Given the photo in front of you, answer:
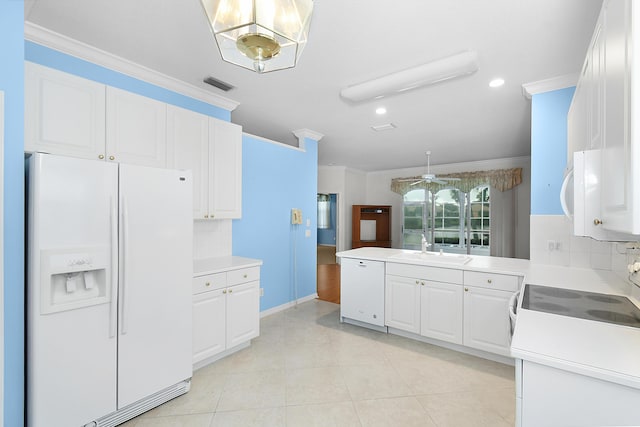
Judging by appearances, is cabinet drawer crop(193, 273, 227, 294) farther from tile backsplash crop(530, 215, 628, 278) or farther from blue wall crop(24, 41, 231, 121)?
tile backsplash crop(530, 215, 628, 278)

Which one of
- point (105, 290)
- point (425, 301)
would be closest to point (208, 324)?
point (105, 290)

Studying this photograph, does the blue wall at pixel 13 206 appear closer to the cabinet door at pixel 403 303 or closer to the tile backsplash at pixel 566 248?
the cabinet door at pixel 403 303

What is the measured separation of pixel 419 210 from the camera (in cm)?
765

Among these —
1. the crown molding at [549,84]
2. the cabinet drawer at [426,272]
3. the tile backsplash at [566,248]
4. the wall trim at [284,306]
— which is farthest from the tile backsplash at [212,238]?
the crown molding at [549,84]

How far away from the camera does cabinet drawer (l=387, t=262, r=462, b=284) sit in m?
2.75

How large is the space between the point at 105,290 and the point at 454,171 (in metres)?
7.11

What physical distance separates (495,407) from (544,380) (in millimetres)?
1311

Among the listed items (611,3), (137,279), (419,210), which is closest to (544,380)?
(611,3)

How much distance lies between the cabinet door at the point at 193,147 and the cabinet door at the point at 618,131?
9.01 ft

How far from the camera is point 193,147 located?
8.84ft

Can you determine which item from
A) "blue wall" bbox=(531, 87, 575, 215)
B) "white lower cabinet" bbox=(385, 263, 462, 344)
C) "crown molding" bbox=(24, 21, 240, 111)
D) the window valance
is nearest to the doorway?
"white lower cabinet" bbox=(385, 263, 462, 344)

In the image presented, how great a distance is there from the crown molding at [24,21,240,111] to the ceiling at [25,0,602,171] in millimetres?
68

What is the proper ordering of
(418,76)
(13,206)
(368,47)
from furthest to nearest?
(418,76)
(368,47)
(13,206)

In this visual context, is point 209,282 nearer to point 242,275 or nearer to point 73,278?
point 242,275
